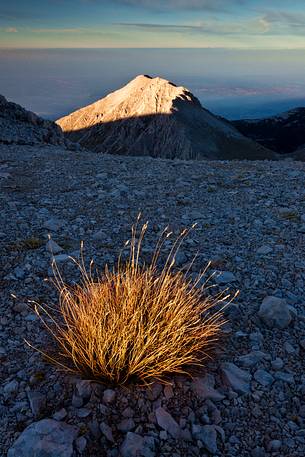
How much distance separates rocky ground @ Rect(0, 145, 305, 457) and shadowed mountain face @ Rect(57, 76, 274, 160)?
67330 millimetres

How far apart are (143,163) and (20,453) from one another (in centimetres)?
1149

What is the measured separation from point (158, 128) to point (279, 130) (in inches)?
1853

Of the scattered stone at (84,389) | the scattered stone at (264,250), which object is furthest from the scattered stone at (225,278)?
the scattered stone at (84,389)

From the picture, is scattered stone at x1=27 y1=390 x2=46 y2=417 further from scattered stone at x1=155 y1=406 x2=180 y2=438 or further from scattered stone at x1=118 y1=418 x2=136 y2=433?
scattered stone at x1=155 y1=406 x2=180 y2=438

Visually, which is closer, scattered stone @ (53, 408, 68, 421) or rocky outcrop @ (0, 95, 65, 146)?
scattered stone @ (53, 408, 68, 421)

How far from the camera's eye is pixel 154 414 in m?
3.94

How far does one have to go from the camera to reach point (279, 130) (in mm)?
119375

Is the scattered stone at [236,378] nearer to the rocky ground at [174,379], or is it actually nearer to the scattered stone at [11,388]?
the rocky ground at [174,379]

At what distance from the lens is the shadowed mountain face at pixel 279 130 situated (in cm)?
10900

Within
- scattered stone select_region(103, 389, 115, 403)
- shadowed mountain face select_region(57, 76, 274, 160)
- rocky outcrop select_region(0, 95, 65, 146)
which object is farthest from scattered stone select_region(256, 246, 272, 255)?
shadowed mountain face select_region(57, 76, 274, 160)

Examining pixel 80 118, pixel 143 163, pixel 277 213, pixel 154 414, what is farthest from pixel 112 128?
pixel 154 414

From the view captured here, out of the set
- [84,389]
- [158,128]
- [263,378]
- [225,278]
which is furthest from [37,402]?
[158,128]

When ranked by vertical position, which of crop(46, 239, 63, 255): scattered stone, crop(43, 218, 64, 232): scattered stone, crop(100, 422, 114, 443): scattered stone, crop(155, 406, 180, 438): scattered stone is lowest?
crop(43, 218, 64, 232): scattered stone

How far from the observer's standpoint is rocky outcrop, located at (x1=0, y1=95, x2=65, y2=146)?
69.8 feet
